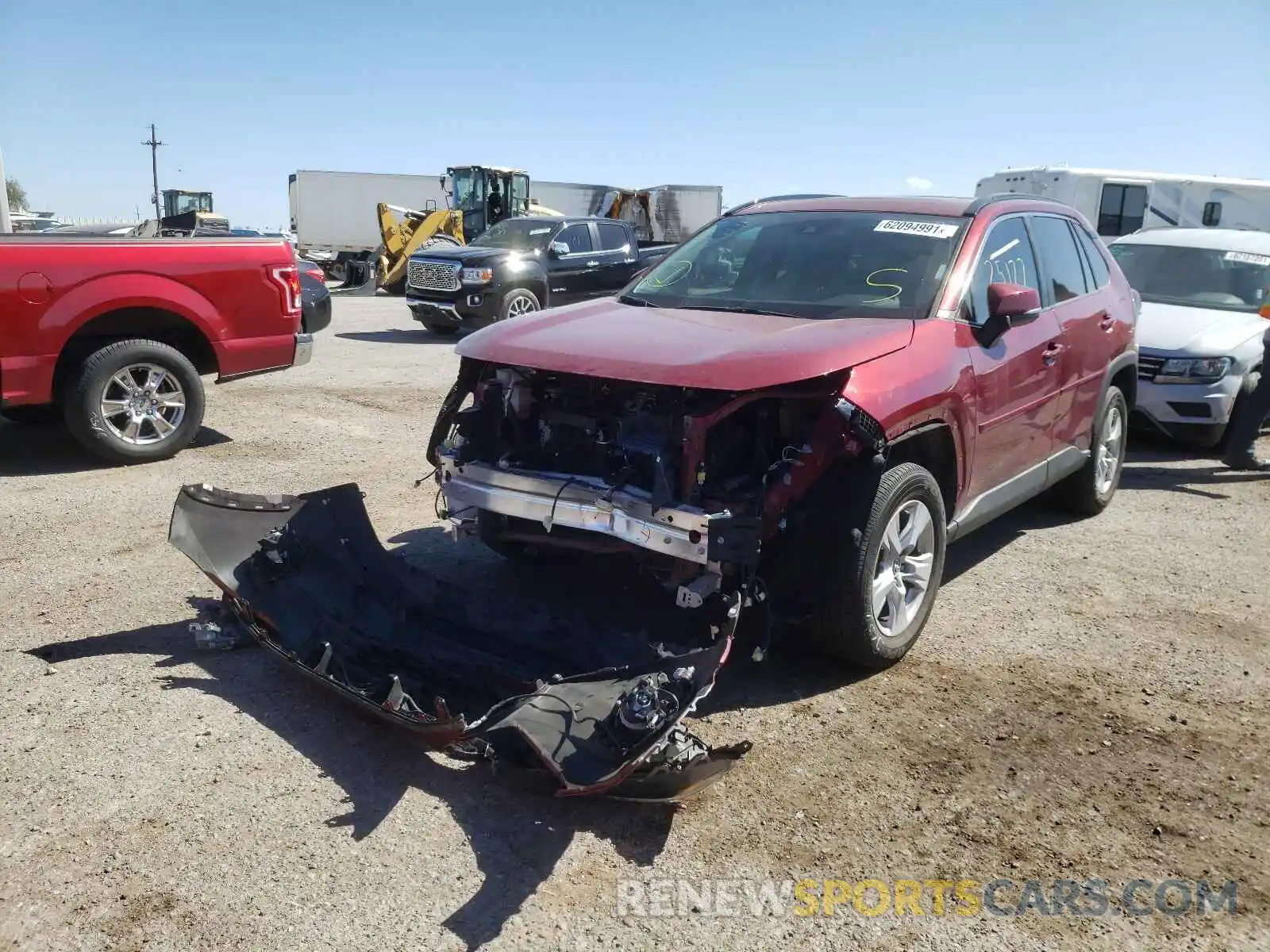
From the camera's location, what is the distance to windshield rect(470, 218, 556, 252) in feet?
52.4

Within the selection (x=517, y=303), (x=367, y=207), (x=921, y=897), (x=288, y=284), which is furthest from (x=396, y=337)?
(x=367, y=207)

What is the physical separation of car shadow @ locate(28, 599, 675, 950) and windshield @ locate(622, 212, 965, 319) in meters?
2.36

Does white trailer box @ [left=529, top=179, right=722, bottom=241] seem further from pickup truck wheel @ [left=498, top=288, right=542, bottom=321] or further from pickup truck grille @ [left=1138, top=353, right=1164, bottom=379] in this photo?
pickup truck grille @ [left=1138, top=353, right=1164, bottom=379]

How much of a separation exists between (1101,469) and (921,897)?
4350mm

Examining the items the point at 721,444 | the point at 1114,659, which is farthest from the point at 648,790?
the point at 1114,659

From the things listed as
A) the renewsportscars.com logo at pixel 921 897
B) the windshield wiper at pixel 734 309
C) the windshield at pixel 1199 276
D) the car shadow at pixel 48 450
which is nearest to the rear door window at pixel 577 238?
the windshield at pixel 1199 276

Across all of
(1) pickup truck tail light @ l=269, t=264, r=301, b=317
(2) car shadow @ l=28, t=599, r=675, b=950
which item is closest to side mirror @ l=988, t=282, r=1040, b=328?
(2) car shadow @ l=28, t=599, r=675, b=950

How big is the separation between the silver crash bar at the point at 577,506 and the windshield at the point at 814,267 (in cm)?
133

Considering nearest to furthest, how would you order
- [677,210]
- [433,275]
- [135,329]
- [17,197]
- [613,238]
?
1. [135,329]
2. [433,275]
3. [613,238]
4. [677,210]
5. [17,197]

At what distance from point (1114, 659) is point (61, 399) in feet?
22.3

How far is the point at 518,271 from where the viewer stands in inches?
583

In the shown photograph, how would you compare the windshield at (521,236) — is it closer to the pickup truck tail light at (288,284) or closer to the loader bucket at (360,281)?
the pickup truck tail light at (288,284)

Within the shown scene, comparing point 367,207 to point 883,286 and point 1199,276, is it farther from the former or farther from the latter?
point 883,286

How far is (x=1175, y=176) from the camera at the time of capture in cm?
2306
